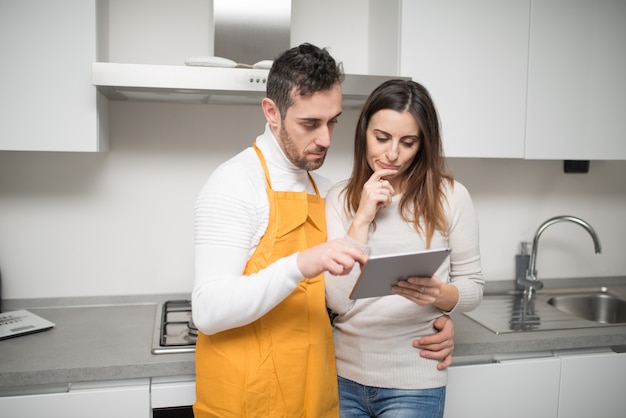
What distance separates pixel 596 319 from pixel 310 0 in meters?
1.74

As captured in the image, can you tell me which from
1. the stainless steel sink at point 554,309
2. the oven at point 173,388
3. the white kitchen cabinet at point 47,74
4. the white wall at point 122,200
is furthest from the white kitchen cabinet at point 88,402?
the stainless steel sink at point 554,309

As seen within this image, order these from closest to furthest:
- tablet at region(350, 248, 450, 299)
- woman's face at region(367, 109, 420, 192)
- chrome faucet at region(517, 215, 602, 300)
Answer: tablet at region(350, 248, 450, 299)
woman's face at region(367, 109, 420, 192)
chrome faucet at region(517, 215, 602, 300)

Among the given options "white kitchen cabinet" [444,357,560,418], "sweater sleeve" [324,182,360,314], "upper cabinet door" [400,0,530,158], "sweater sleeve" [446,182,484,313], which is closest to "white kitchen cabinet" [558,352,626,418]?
"white kitchen cabinet" [444,357,560,418]

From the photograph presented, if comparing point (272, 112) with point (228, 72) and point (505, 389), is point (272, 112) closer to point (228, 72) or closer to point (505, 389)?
point (228, 72)

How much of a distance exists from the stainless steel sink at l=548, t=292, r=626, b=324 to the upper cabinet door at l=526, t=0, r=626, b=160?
0.63 meters

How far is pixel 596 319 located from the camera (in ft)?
7.30

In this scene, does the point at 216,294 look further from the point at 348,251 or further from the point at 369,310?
the point at 369,310

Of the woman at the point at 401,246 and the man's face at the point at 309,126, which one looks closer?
the man's face at the point at 309,126

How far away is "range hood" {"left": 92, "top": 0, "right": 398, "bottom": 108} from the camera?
1450 mm

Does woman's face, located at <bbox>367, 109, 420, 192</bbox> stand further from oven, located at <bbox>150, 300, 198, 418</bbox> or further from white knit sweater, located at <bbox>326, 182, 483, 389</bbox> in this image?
oven, located at <bbox>150, 300, 198, 418</bbox>

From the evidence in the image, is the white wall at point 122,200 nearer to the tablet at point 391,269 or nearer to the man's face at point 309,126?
the man's face at point 309,126

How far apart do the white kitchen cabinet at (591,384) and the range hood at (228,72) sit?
1118mm

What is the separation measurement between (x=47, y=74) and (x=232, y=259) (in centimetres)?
91

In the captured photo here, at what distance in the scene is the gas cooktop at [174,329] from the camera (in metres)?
1.52
